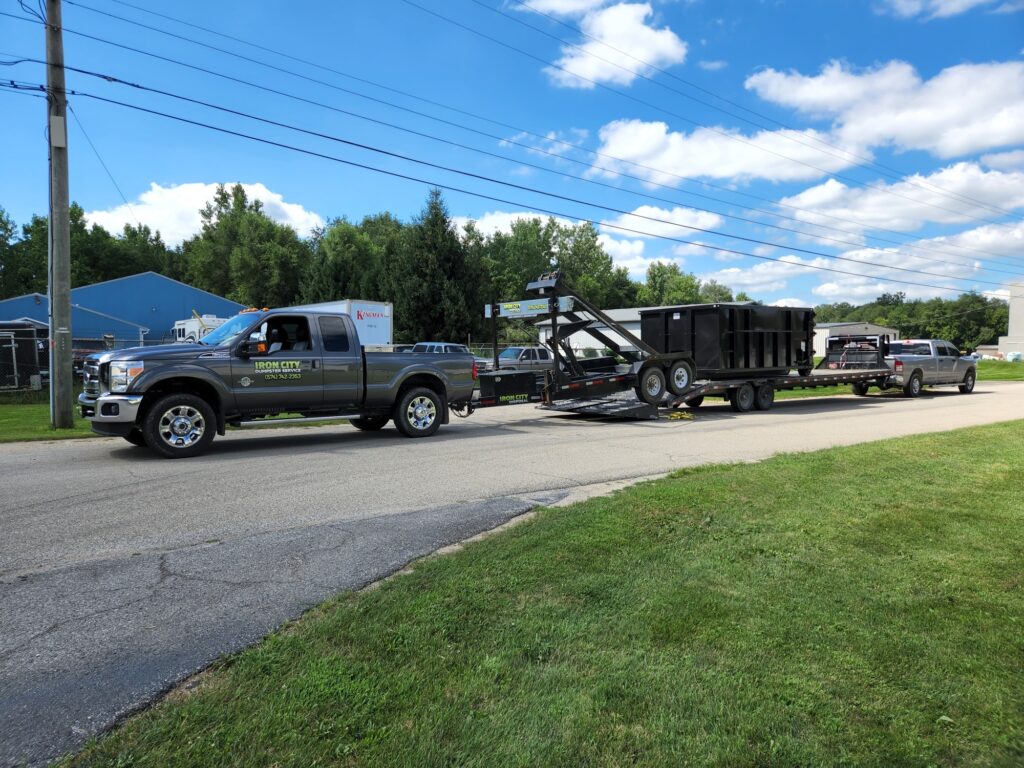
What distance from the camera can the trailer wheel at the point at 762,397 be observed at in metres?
18.8

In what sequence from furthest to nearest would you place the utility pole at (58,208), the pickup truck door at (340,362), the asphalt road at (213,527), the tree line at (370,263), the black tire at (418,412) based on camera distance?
the tree line at (370,263), the utility pole at (58,208), the black tire at (418,412), the pickup truck door at (340,362), the asphalt road at (213,527)

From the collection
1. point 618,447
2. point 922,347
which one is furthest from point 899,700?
point 922,347

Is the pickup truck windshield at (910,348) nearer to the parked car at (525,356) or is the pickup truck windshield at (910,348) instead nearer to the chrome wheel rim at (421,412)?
the parked car at (525,356)

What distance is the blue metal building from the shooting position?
38.2 m

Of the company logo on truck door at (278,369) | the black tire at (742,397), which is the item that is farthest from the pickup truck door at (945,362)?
the company logo on truck door at (278,369)

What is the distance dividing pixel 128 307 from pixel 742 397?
128ft

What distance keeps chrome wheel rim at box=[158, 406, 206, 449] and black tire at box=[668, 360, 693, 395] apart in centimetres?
1105

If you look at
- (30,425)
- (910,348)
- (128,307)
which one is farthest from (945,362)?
(128,307)

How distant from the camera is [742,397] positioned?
1836 cm

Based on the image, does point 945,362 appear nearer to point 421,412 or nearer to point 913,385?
point 913,385

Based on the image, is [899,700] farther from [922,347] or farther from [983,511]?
[922,347]

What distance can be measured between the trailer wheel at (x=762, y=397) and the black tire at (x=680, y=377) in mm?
2802

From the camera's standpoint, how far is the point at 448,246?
47.5 meters

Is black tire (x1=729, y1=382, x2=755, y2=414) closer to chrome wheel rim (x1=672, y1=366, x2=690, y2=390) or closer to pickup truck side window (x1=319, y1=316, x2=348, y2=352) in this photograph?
chrome wheel rim (x1=672, y1=366, x2=690, y2=390)
